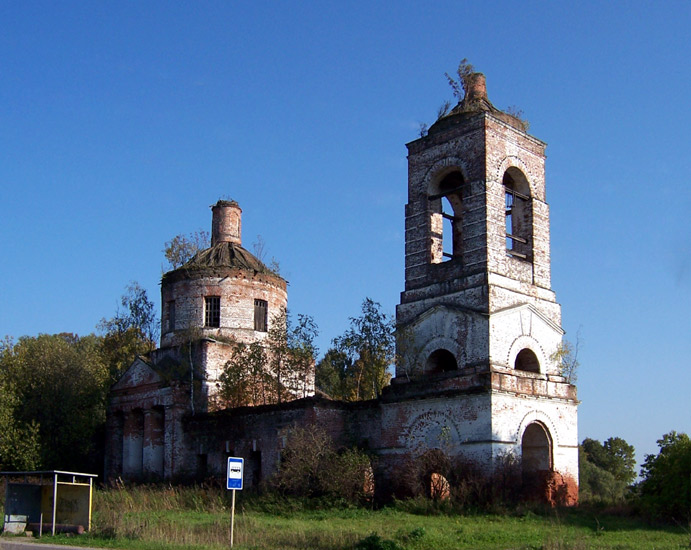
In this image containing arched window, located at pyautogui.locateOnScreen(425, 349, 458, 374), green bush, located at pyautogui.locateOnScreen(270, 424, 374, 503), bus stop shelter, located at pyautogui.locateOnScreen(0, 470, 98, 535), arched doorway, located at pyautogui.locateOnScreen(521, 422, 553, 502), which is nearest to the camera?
bus stop shelter, located at pyautogui.locateOnScreen(0, 470, 98, 535)

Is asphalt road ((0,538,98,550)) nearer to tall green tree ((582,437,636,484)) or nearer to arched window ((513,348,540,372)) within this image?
arched window ((513,348,540,372))

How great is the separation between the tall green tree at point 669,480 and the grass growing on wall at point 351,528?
2.07ft

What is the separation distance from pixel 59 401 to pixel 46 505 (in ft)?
40.7

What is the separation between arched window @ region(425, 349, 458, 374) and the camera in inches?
880

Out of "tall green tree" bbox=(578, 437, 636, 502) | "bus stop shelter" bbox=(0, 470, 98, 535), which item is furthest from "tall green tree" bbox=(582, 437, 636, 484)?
"bus stop shelter" bbox=(0, 470, 98, 535)

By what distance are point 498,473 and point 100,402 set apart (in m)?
17.1

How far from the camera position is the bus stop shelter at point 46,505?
17.7m

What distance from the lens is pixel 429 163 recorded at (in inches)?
931

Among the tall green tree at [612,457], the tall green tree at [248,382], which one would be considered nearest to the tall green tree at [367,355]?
the tall green tree at [248,382]

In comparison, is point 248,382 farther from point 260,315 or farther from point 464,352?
point 464,352

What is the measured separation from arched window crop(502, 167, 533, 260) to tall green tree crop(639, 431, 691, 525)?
20.9 ft

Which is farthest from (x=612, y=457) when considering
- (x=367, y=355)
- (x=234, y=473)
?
(x=234, y=473)

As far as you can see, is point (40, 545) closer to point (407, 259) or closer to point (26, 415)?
point (407, 259)

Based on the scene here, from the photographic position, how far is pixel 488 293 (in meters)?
21.0
